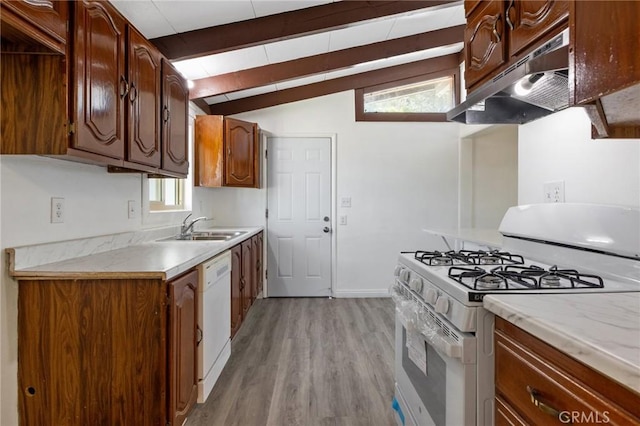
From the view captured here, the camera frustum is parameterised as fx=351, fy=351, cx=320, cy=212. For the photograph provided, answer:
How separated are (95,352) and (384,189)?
11.4 ft

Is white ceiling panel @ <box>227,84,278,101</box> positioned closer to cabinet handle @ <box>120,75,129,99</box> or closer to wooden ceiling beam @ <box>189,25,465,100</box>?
wooden ceiling beam @ <box>189,25,465,100</box>

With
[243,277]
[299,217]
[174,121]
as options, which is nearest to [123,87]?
[174,121]

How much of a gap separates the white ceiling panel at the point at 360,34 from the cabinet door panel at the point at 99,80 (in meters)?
1.91

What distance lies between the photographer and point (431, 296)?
4.30 feet

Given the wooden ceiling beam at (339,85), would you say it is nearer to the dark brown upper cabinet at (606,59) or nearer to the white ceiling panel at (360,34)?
the white ceiling panel at (360,34)

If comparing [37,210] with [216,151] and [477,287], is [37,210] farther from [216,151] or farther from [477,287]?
[216,151]

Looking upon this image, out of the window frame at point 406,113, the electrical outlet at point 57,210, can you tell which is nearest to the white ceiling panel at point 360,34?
the window frame at point 406,113

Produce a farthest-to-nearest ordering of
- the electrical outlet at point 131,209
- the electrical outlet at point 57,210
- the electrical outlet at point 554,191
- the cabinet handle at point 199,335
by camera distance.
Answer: the electrical outlet at point 131,209 → the electrical outlet at point 554,191 → the cabinet handle at point 199,335 → the electrical outlet at point 57,210

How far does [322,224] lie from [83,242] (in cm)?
282

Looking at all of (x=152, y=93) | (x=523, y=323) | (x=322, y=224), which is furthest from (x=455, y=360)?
(x=322, y=224)

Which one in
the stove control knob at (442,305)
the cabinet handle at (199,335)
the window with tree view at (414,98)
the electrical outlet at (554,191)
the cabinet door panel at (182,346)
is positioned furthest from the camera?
the window with tree view at (414,98)

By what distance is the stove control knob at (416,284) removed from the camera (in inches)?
58.7

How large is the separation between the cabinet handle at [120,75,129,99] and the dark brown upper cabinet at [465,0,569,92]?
166cm

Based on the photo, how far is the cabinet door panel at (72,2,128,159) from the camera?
1331 millimetres
